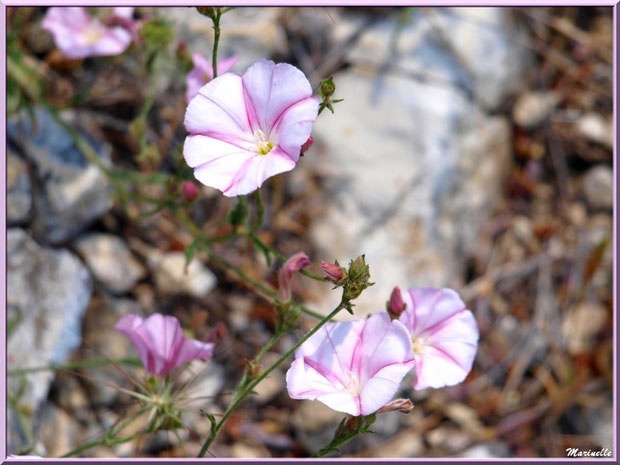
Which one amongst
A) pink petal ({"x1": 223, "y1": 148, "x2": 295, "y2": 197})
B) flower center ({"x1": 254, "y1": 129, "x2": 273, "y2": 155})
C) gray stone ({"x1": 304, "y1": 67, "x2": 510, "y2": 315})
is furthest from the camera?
gray stone ({"x1": 304, "y1": 67, "x2": 510, "y2": 315})

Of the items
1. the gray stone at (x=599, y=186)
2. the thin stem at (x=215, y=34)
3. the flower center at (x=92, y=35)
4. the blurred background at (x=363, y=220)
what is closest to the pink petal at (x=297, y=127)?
the thin stem at (x=215, y=34)

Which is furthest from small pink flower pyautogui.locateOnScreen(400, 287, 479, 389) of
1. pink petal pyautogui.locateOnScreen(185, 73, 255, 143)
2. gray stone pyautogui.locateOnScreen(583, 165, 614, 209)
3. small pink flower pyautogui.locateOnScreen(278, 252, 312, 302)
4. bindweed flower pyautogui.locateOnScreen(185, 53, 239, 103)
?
gray stone pyautogui.locateOnScreen(583, 165, 614, 209)

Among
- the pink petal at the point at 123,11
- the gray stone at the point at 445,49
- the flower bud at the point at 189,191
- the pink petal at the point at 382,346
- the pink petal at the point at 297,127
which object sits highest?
the gray stone at the point at 445,49

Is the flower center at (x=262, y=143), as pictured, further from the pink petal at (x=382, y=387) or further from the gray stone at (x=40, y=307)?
the gray stone at (x=40, y=307)

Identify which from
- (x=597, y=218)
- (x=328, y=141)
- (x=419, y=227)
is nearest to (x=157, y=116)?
(x=328, y=141)

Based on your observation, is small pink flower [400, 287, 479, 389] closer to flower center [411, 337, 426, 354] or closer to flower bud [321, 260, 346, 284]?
flower center [411, 337, 426, 354]

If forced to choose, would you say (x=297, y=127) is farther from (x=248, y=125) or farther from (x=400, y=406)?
(x=400, y=406)
